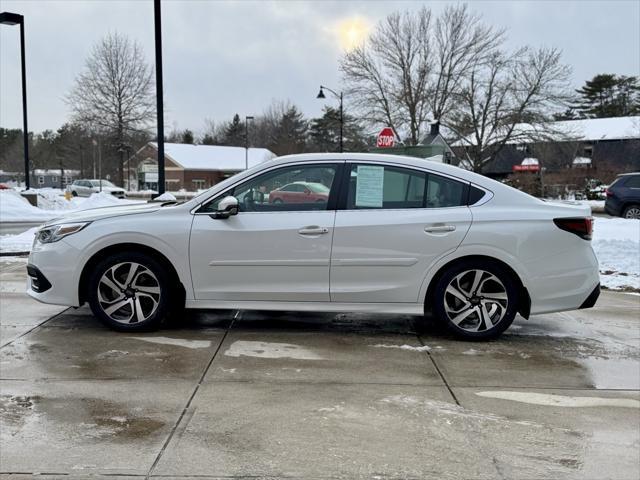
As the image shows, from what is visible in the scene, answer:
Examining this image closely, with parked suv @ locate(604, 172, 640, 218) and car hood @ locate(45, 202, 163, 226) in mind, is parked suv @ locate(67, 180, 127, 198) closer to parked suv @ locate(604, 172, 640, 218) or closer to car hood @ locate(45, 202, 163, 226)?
parked suv @ locate(604, 172, 640, 218)

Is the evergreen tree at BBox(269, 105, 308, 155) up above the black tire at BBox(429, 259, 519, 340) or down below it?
above

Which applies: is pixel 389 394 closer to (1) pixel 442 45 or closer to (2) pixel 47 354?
(2) pixel 47 354

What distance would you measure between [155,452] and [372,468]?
114 cm

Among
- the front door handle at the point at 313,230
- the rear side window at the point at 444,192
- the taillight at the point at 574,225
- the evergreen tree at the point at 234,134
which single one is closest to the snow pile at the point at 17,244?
the front door handle at the point at 313,230

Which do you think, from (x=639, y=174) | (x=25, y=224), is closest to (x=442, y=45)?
(x=639, y=174)

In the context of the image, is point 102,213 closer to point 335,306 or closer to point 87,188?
point 335,306

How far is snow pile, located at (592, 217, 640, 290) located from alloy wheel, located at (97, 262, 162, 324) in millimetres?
6408

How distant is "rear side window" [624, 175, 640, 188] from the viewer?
17.8 metres

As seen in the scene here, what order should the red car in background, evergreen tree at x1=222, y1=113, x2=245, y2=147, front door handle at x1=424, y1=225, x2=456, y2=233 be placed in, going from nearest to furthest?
front door handle at x1=424, y1=225, x2=456, y2=233, the red car in background, evergreen tree at x1=222, y1=113, x2=245, y2=147

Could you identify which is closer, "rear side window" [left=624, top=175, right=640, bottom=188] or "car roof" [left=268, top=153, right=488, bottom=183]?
"car roof" [left=268, top=153, right=488, bottom=183]

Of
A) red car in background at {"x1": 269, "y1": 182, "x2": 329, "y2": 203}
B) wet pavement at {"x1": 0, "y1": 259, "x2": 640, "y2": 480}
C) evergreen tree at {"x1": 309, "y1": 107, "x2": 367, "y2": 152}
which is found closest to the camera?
wet pavement at {"x1": 0, "y1": 259, "x2": 640, "y2": 480}

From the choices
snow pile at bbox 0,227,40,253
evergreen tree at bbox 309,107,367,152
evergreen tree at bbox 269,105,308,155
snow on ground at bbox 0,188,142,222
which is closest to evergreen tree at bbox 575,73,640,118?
evergreen tree at bbox 309,107,367,152

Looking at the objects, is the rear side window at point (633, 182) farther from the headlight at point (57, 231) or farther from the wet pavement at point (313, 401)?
the headlight at point (57, 231)

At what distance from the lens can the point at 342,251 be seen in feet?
16.6
